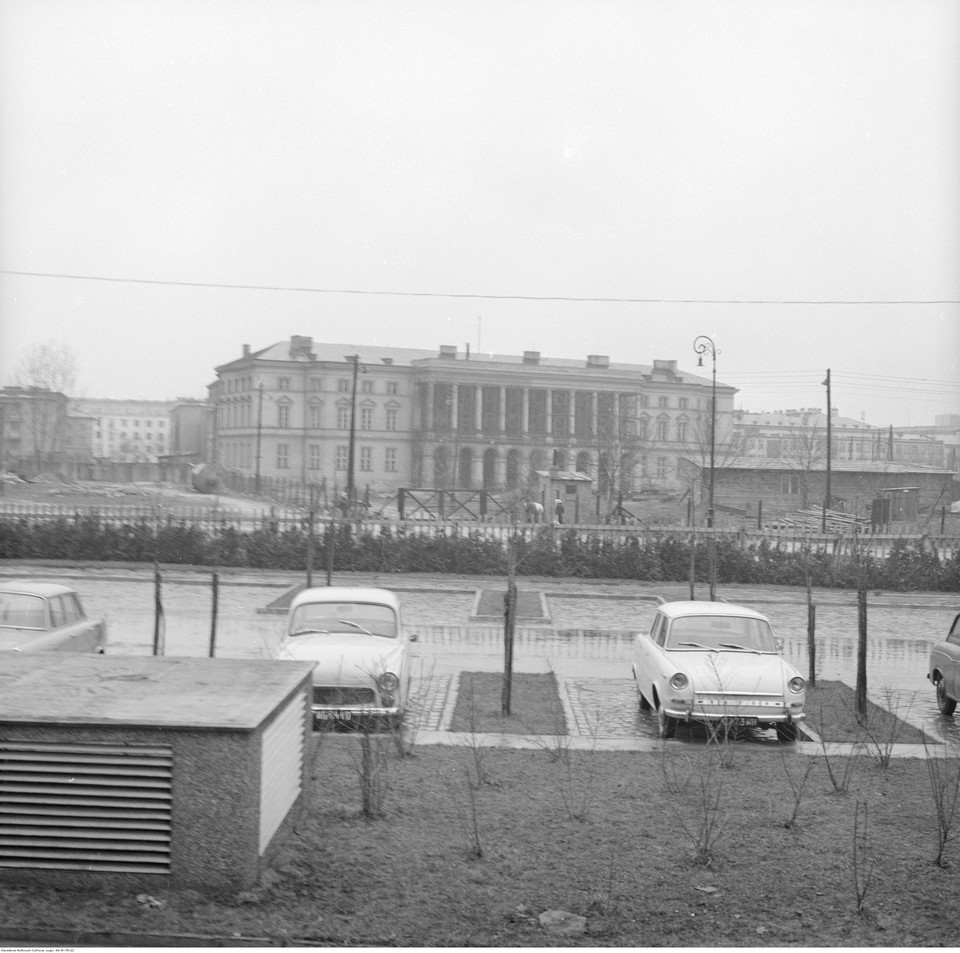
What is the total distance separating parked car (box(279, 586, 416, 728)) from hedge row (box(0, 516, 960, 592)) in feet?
45.4

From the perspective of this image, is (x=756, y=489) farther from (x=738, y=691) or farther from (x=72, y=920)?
(x=72, y=920)

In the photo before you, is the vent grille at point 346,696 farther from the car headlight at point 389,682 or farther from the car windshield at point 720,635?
the car windshield at point 720,635

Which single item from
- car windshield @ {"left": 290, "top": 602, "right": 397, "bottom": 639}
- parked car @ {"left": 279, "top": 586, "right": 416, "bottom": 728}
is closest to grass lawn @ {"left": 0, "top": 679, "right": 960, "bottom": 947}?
parked car @ {"left": 279, "top": 586, "right": 416, "bottom": 728}

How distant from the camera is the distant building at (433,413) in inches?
3265

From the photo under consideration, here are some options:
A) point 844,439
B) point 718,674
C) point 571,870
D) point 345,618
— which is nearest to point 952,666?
point 718,674

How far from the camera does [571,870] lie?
6051mm

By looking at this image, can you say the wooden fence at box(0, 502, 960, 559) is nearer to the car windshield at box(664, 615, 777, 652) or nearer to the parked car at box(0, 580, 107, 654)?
the parked car at box(0, 580, 107, 654)

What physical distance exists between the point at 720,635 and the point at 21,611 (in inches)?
292

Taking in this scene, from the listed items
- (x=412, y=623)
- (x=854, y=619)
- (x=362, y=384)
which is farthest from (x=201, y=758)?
(x=362, y=384)

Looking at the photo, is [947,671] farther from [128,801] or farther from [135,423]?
[135,423]

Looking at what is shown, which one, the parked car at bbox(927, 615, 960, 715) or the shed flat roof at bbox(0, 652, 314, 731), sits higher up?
the shed flat roof at bbox(0, 652, 314, 731)

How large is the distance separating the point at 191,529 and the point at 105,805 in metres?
23.3

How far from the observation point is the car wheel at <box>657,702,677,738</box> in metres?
10.5

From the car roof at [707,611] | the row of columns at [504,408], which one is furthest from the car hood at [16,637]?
the row of columns at [504,408]
